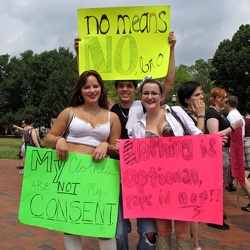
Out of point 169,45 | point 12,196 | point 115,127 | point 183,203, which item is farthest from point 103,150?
point 12,196

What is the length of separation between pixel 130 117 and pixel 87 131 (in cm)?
41

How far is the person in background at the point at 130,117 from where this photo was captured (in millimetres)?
2459

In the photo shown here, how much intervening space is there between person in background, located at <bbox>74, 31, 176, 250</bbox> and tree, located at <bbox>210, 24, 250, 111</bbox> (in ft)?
105

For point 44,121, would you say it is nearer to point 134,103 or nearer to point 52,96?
point 52,96

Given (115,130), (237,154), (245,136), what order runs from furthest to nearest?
1. (245,136)
2. (237,154)
3. (115,130)

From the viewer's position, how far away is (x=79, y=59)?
2.99m

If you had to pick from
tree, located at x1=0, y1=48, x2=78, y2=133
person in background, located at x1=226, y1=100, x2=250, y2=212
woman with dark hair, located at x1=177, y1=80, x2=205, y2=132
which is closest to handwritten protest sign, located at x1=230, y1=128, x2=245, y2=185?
person in background, located at x1=226, y1=100, x2=250, y2=212

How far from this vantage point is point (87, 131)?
2.45 meters

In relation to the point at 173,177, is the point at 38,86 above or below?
above

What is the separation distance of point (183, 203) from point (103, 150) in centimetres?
75

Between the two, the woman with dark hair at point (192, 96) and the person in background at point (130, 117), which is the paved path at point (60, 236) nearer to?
the person in background at point (130, 117)

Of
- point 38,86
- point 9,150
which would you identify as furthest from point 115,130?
point 38,86

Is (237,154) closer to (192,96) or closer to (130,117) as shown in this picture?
(192,96)

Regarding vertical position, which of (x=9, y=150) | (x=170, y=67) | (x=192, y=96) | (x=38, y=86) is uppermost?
(x=38, y=86)
